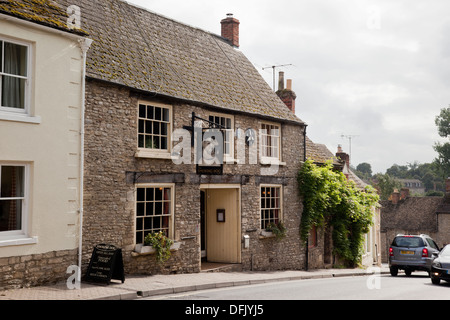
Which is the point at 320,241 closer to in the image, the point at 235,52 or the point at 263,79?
the point at 263,79

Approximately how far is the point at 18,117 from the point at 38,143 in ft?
2.58

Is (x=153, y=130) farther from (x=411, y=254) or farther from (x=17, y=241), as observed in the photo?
(x=411, y=254)

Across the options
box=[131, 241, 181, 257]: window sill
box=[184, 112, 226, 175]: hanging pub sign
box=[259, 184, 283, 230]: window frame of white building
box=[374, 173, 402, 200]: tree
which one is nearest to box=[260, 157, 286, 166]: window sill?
box=[259, 184, 283, 230]: window frame of white building

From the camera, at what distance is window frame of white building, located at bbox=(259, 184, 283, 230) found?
19.6 metres

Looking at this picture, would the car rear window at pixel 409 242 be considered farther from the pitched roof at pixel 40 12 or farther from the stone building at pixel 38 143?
the pitched roof at pixel 40 12

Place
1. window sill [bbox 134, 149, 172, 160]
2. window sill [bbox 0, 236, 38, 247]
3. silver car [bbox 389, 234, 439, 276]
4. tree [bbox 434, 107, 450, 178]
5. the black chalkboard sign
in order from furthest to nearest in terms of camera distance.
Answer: tree [bbox 434, 107, 450, 178] → silver car [bbox 389, 234, 439, 276] → window sill [bbox 134, 149, 172, 160] → the black chalkboard sign → window sill [bbox 0, 236, 38, 247]

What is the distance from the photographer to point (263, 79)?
23.0m

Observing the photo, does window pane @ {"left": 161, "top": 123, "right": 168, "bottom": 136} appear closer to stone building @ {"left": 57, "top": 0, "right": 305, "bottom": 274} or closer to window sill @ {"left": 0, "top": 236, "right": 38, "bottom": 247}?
stone building @ {"left": 57, "top": 0, "right": 305, "bottom": 274}

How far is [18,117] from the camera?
10914 mm

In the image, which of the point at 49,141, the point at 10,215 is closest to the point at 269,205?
the point at 49,141

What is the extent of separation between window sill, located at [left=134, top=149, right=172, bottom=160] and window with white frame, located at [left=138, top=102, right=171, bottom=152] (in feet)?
0.37

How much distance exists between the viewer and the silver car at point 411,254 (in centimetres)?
1845

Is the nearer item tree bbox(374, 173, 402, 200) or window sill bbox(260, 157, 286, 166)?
window sill bbox(260, 157, 286, 166)
